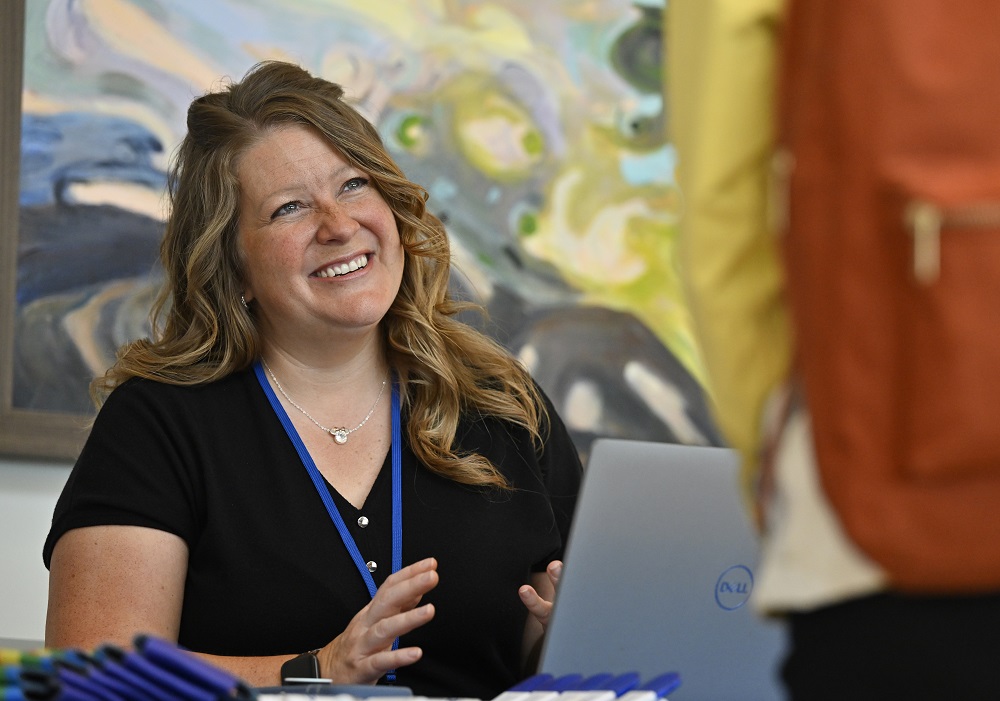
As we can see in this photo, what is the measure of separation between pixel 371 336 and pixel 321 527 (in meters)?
0.40

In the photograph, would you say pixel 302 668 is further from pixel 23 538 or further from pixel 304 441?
pixel 23 538

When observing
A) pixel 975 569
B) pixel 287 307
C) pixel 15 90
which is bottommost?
pixel 975 569

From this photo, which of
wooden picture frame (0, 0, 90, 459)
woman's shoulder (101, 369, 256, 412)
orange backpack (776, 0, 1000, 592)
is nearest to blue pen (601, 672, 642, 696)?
orange backpack (776, 0, 1000, 592)

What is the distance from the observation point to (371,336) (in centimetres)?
208

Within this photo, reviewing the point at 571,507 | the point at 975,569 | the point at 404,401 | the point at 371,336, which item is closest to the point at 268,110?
the point at 371,336

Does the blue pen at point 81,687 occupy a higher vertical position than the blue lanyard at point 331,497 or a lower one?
lower

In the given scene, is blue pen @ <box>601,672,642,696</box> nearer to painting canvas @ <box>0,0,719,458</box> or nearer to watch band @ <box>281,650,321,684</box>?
watch band @ <box>281,650,321,684</box>

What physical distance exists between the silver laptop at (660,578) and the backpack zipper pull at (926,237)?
77 centimetres

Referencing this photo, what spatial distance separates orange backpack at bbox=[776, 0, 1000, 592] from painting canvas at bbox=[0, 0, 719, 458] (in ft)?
6.64

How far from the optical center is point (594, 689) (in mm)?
1092

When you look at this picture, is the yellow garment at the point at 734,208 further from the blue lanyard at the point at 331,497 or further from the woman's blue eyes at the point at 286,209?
the woman's blue eyes at the point at 286,209

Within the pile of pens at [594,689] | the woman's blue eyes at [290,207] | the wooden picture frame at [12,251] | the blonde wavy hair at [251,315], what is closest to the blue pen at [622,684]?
the pile of pens at [594,689]

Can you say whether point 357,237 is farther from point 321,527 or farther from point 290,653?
point 290,653

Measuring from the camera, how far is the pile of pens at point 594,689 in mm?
1056
